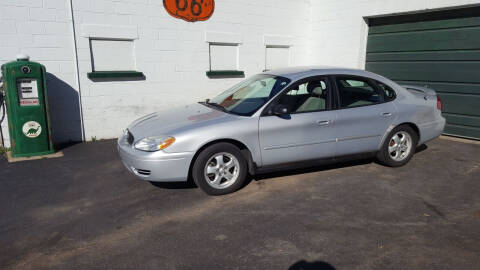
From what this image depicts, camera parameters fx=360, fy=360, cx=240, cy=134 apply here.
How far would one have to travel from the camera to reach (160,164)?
4.08m

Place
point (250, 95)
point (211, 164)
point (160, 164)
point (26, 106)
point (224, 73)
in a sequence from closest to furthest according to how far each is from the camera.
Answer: point (160, 164) → point (211, 164) → point (250, 95) → point (26, 106) → point (224, 73)

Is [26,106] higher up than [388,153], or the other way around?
[26,106]

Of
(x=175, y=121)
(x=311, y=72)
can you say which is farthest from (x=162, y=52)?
(x=311, y=72)

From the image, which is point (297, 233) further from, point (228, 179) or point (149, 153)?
point (149, 153)

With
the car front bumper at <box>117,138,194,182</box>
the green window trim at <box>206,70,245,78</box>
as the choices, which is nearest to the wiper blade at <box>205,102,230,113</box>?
the car front bumper at <box>117,138,194,182</box>

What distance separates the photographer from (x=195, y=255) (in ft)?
10.3

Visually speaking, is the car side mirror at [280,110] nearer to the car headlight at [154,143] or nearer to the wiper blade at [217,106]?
the wiper blade at [217,106]

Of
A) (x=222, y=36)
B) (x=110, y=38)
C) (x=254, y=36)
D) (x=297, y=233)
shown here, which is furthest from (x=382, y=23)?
(x=297, y=233)

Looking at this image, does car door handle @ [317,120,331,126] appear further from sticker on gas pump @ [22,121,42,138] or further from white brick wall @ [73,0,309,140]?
sticker on gas pump @ [22,121,42,138]

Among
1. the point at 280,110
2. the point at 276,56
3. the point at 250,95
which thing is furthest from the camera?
the point at 276,56

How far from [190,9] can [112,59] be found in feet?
6.71

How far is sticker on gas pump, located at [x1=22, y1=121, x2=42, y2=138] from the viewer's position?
6.09 m

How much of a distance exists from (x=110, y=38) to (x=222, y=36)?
2.59 meters

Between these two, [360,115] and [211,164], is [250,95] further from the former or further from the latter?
[360,115]
